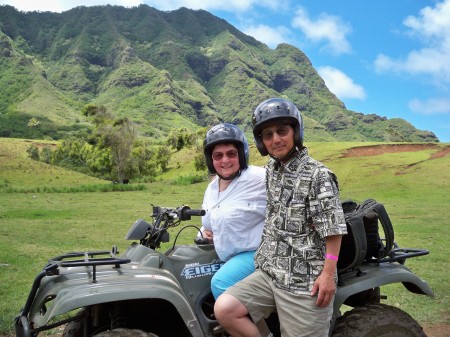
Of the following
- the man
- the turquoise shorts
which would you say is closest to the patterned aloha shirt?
the man

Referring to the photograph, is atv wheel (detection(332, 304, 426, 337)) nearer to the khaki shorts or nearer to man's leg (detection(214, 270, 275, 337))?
the khaki shorts

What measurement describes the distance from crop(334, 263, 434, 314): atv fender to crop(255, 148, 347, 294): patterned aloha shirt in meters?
0.54

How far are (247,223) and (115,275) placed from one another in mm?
1126

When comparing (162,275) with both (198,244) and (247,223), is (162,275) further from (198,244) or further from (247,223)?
(247,223)

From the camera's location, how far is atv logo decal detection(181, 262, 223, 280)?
377 cm

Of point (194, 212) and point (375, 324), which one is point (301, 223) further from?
point (375, 324)

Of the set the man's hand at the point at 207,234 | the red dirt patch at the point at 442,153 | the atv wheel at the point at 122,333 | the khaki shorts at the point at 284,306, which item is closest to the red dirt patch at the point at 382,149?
the red dirt patch at the point at 442,153

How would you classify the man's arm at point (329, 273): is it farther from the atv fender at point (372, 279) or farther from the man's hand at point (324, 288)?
the atv fender at point (372, 279)

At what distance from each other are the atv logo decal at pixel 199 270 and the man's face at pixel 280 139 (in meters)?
1.09

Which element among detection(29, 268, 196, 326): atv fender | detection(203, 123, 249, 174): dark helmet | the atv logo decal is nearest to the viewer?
Result: detection(29, 268, 196, 326): atv fender

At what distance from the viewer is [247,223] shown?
3.87 m

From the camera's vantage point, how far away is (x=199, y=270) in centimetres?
382

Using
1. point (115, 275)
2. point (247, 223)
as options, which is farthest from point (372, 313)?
point (115, 275)

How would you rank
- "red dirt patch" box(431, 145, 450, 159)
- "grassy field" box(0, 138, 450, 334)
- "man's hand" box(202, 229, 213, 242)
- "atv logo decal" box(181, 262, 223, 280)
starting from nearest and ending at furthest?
"atv logo decal" box(181, 262, 223, 280) → "man's hand" box(202, 229, 213, 242) → "grassy field" box(0, 138, 450, 334) → "red dirt patch" box(431, 145, 450, 159)
